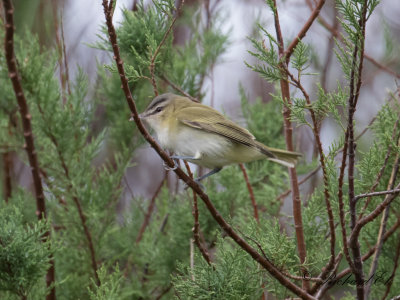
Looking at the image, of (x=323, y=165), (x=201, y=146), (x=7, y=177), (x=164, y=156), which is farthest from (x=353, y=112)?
(x=7, y=177)

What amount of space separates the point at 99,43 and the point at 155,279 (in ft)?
3.69

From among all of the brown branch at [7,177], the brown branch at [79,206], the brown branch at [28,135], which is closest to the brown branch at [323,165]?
the brown branch at [28,135]

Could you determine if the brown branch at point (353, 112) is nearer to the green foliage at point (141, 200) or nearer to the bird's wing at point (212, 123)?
the green foliage at point (141, 200)

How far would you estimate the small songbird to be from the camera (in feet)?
8.25

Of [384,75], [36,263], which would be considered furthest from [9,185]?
[384,75]

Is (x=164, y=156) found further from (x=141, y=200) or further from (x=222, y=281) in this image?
(x=141, y=200)

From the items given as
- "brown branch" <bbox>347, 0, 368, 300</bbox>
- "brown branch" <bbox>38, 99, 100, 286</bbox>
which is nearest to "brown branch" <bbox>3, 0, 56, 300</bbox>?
"brown branch" <bbox>38, 99, 100, 286</bbox>

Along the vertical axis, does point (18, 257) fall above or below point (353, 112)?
below

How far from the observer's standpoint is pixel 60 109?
2.56 metres

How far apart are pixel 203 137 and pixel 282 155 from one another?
1.22ft

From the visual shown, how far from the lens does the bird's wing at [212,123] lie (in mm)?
2533

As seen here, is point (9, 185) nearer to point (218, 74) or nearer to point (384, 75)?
point (218, 74)

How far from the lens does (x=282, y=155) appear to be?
2410 mm

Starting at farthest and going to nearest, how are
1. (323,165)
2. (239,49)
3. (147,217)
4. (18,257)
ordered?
(239,49) → (147,217) → (18,257) → (323,165)
